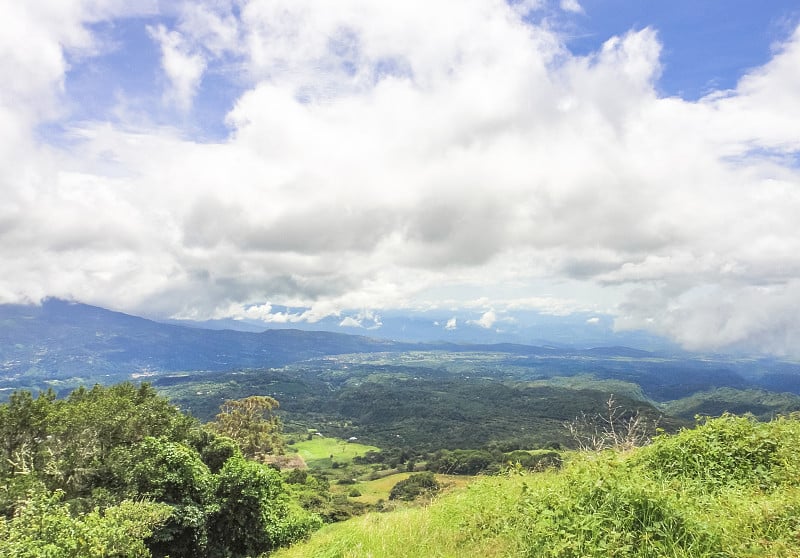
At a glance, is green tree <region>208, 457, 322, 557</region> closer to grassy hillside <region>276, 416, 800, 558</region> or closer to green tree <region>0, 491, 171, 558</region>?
green tree <region>0, 491, 171, 558</region>

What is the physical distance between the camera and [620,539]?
527cm

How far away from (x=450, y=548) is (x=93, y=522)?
1014cm

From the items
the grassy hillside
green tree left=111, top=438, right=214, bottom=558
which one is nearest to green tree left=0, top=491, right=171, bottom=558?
green tree left=111, top=438, right=214, bottom=558

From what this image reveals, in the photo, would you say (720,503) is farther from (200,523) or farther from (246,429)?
(246,429)

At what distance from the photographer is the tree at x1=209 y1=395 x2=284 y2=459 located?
3695cm

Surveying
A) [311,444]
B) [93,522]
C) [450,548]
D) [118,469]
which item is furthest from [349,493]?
[311,444]

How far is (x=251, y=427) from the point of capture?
38000 millimetres

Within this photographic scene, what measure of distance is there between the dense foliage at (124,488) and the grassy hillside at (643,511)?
6.73 meters

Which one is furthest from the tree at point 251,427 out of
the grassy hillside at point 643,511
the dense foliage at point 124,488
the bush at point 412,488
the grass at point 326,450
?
the grass at point 326,450

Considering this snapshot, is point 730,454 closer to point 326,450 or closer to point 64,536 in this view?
point 64,536

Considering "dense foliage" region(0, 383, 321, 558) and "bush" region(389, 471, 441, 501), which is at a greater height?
"dense foliage" region(0, 383, 321, 558)

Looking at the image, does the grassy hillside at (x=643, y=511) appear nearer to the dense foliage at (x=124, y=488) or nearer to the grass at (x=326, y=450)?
the dense foliage at (x=124, y=488)

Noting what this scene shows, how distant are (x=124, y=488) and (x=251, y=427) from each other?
21.3 metres

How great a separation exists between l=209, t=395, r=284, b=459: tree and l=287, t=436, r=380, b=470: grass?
7790 cm
